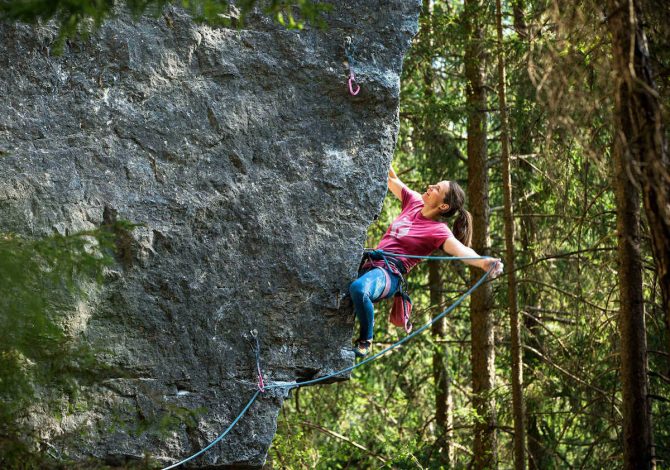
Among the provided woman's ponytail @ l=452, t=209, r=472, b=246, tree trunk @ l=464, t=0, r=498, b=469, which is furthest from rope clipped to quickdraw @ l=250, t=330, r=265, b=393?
tree trunk @ l=464, t=0, r=498, b=469

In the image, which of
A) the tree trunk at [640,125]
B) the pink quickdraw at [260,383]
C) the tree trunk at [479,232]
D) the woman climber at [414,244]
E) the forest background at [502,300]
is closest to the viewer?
the tree trunk at [640,125]

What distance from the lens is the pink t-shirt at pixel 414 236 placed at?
5348 mm

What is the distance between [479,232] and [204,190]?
12.2ft

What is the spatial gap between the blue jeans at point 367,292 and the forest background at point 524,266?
1.33 metres

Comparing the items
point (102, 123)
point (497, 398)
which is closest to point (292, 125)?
point (102, 123)

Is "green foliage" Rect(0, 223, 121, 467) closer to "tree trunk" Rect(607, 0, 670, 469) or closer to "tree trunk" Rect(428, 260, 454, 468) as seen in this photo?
"tree trunk" Rect(607, 0, 670, 469)

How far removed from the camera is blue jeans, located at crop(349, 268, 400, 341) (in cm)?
497

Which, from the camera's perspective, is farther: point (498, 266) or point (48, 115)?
point (498, 266)

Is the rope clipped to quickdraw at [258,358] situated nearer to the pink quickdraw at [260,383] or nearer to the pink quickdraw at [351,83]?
the pink quickdraw at [260,383]

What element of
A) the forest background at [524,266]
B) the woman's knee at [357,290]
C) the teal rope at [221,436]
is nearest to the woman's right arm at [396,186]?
the woman's knee at [357,290]

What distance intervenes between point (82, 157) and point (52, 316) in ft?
3.04

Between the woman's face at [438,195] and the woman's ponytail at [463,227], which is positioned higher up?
the woman's face at [438,195]

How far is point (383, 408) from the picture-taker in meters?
9.28

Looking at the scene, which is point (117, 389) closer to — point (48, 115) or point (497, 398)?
point (48, 115)
